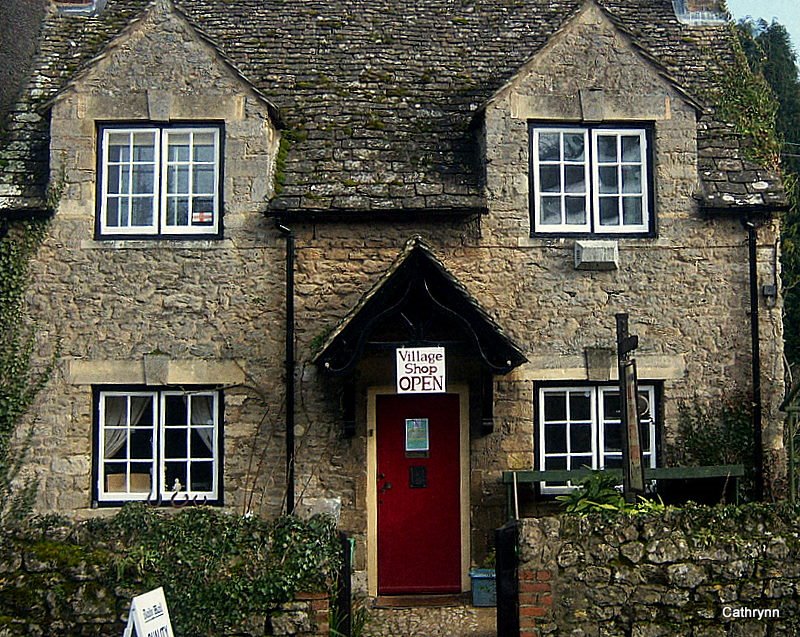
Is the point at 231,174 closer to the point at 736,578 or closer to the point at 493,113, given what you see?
the point at 493,113

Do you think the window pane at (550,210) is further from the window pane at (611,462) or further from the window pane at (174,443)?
the window pane at (174,443)

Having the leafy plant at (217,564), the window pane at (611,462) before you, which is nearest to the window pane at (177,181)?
the leafy plant at (217,564)

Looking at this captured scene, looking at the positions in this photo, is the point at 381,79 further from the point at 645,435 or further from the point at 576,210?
the point at 645,435

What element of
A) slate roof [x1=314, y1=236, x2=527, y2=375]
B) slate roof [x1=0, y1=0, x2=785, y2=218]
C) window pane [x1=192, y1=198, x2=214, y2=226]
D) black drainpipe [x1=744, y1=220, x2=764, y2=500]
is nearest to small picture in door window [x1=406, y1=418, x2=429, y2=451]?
slate roof [x1=314, y1=236, x2=527, y2=375]

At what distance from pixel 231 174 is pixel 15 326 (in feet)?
10.7

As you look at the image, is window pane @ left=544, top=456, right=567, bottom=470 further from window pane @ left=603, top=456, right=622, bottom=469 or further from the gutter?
the gutter

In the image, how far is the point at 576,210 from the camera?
11.8 metres

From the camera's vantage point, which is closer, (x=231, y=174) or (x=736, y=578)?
(x=736, y=578)

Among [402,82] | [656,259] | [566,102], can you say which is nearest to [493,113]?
[566,102]

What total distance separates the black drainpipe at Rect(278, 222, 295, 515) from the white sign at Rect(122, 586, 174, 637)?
3.93 meters

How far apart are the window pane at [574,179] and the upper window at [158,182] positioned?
445cm

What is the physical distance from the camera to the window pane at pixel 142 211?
1167cm

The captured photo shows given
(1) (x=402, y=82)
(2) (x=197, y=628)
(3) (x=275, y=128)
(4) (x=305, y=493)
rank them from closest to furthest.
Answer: (2) (x=197, y=628)
(4) (x=305, y=493)
(3) (x=275, y=128)
(1) (x=402, y=82)

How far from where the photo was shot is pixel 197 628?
291 inches
